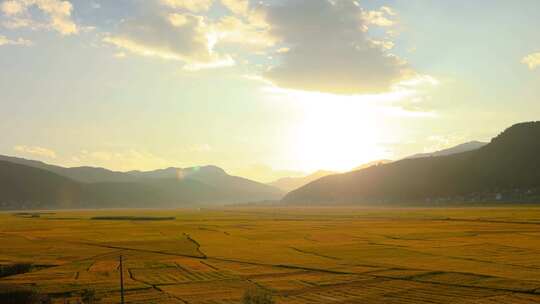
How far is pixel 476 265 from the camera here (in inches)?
2071

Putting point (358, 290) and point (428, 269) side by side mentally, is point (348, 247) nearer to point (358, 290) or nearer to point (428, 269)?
point (428, 269)

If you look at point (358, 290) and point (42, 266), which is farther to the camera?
point (42, 266)

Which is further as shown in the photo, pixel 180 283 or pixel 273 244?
pixel 273 244

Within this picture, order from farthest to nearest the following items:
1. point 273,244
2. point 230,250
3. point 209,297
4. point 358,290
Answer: point 273,244, point 230,250, point 358,290, point 209,297

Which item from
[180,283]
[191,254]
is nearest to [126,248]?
[191,254]

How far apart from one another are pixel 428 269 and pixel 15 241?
7468 centimetres

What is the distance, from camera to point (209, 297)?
125 ft

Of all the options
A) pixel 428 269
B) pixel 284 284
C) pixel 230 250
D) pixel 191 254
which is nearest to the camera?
pixel 284 284

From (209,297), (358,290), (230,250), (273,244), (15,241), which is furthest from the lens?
(15,241)

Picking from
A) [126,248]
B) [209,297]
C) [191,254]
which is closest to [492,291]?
[209,297]

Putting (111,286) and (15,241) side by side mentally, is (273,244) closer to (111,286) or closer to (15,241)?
(111,286)

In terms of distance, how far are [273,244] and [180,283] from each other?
36718mm

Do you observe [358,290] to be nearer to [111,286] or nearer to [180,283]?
[180,283]

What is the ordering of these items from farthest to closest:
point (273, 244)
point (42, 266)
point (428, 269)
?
point (273, 244) < point (42, 266) < point (428, 269)
